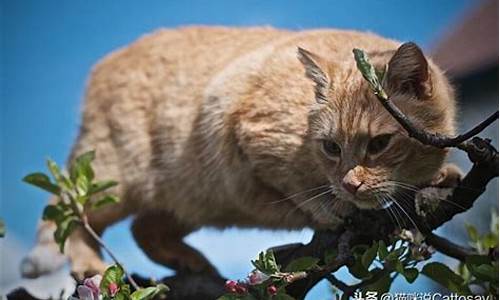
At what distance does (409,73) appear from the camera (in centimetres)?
139

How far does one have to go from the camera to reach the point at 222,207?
5.75 feet

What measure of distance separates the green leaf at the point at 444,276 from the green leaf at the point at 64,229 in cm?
66

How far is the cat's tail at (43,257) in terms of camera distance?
185 cm

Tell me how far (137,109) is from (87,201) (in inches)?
13.3

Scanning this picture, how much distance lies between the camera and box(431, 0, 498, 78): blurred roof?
153 cm

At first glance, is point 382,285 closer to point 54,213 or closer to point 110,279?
point 110,279

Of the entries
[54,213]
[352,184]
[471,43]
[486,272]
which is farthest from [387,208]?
[54,213]

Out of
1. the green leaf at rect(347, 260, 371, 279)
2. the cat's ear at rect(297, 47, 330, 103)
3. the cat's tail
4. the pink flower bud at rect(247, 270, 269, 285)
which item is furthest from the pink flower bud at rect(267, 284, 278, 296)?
the cat's tail

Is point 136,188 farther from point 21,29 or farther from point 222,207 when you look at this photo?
point 21,29

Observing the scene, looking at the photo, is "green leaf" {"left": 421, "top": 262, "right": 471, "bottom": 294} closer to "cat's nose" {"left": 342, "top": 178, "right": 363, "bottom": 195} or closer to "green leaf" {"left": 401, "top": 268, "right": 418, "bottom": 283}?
"green leaf" {"left": 401, "top": 268, "right": 418, "bottom": 283}

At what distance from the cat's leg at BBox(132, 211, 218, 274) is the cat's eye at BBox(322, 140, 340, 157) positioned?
488mm

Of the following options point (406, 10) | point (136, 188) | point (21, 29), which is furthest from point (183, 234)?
point (406, 10)

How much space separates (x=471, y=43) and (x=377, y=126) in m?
0.33

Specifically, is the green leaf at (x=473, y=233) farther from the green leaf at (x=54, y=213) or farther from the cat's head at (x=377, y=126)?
the green leaf at (x=54, y=213)
